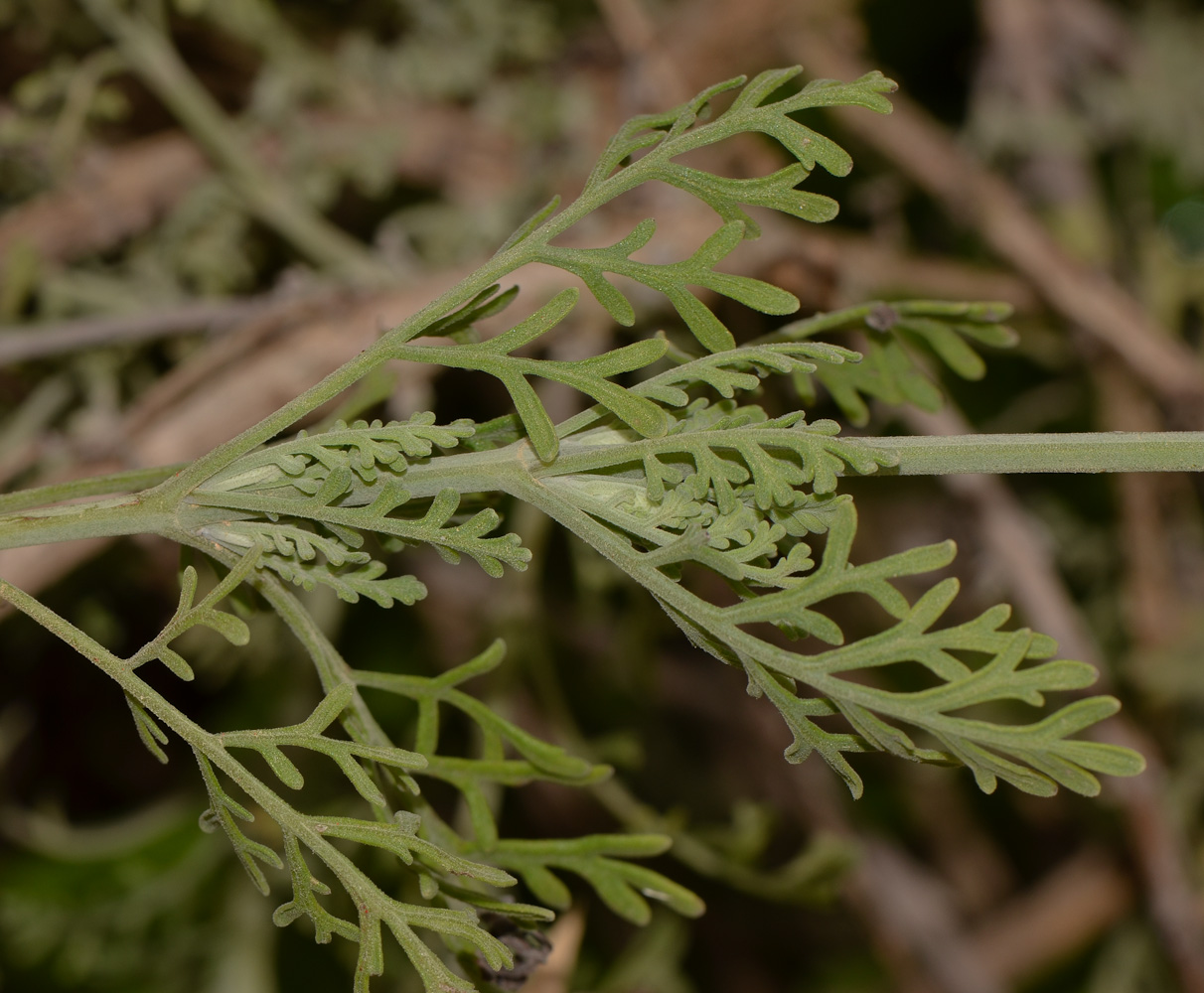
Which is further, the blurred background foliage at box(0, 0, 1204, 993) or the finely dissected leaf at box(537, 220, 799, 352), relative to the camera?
the blurred background foliage at box(0, 0, 1204, 993)

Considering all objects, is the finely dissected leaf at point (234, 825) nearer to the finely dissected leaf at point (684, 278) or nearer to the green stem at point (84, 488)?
the green stem at point (84, 488)

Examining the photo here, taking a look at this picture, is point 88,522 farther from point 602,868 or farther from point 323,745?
point 602,868

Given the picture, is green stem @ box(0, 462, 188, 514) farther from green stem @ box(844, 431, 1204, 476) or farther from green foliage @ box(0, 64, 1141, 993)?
green stem @ box(844, 431, 1204, 476)

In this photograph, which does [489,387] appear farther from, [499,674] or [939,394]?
[939,394]

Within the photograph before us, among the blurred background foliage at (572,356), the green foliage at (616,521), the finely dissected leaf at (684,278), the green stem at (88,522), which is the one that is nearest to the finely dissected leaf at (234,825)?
the green foliage at (616,521)

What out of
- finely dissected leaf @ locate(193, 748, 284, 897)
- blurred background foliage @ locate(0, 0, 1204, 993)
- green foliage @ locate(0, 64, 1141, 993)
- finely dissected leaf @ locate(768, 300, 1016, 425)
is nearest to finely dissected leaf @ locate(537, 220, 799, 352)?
green foliage @ locate(0, 64, 1141, 993)

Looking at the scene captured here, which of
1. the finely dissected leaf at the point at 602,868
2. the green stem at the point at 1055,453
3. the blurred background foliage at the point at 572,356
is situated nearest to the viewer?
the green stem at the point at 1055,453

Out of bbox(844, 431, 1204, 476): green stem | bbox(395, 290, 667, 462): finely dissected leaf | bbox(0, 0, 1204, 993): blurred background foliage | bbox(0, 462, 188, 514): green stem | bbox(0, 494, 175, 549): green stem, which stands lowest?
bbox(0, 0, 1204, 993): blurred background foliage

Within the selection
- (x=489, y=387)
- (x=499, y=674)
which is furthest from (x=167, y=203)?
(x=499, y=674)
